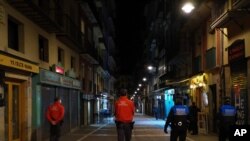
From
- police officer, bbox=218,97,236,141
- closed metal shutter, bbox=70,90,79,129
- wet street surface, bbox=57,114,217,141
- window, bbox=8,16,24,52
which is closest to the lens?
police officer, bbox=218,97,236,141

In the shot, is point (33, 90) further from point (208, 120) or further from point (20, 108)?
point (208, 120)

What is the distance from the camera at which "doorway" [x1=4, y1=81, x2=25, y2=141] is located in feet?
61.9

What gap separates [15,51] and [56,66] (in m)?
7.49

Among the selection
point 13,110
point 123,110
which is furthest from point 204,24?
point 123,110

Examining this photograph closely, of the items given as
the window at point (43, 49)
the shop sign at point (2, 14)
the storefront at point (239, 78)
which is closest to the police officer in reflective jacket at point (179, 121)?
the shop sign at point (2, 14)

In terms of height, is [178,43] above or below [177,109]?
above

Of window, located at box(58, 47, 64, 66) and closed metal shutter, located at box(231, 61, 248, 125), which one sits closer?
closed metal shutter, located at box(231, 61, 248, 125)

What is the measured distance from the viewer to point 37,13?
20953 mm

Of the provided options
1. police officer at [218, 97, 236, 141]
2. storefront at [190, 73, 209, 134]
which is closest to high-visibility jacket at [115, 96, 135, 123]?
police officer at [218, 97, 236, 141]

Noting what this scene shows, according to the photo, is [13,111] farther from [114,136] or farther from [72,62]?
[72,62]

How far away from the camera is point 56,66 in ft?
88.7

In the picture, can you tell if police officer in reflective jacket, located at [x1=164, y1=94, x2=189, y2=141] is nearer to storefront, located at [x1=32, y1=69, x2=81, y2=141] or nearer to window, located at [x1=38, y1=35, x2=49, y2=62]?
storefront, located at [x1=32, y1=69, x2=81, y2=141]

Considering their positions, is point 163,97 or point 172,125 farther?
point 163,97

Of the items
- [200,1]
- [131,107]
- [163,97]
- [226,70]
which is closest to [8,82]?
[131,107]
